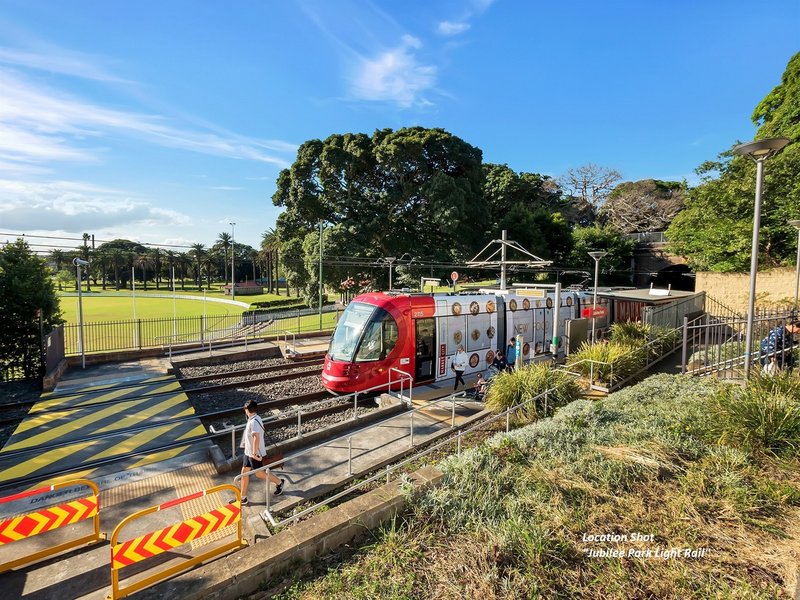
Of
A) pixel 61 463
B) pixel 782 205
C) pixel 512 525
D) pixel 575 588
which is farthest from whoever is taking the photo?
pixel 782 205

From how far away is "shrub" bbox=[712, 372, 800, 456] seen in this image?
221 inches

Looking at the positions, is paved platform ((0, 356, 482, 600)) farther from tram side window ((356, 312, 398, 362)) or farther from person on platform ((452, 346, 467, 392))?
tram side window ((356, 312, 398, 362))

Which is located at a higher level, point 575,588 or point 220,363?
point 575,588

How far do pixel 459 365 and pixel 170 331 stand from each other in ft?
75.5

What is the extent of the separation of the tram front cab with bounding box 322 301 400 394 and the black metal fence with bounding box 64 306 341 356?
33.0 feet

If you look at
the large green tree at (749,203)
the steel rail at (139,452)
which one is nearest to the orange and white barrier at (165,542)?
the steel rail at (139,452)

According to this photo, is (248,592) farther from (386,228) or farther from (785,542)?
(386,228)

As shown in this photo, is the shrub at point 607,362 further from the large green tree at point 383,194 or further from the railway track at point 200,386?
the large green tree at point 383,194

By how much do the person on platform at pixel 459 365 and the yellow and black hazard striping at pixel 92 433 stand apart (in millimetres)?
7358

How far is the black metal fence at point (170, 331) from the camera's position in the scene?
20953 millimetres

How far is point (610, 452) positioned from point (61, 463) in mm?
10926

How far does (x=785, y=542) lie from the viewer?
12.9 ft

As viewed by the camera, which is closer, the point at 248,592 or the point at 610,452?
the point at 248,592

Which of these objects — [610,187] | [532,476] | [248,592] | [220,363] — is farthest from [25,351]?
[610,187]
